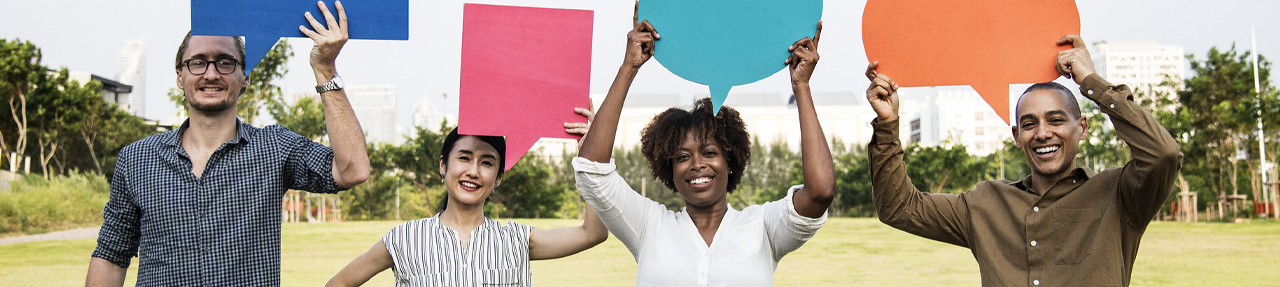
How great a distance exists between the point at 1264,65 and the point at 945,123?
69281 millimetres

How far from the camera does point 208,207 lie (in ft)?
8.96

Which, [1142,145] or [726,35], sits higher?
[726,35]

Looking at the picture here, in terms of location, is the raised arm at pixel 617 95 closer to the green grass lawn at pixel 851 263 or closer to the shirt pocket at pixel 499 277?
the shirt pocket at pixel 499 277

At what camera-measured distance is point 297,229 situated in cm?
2478

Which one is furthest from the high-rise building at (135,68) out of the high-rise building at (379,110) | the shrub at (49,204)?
the shrub at (49,204)

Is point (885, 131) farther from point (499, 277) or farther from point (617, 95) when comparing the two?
point (499, 277)

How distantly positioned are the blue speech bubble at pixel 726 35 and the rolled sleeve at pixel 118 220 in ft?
5.67

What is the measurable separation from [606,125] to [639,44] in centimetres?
27

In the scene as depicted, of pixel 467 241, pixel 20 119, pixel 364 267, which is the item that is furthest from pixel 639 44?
pixel 20 119

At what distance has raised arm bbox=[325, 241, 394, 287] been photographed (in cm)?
308

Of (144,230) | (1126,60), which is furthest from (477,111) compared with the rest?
(1126,60)

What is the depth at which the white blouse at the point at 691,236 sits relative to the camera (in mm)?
2639

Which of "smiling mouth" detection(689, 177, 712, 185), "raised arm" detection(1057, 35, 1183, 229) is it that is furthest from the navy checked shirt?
"raised arm" detection(1057, 35, 1183, 229)

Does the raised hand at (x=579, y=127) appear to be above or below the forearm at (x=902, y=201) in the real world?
above
